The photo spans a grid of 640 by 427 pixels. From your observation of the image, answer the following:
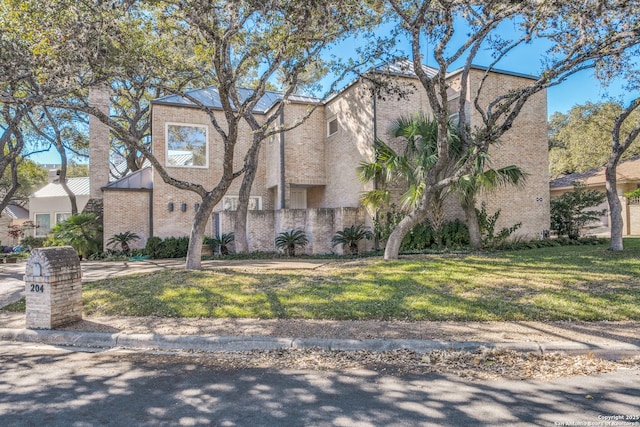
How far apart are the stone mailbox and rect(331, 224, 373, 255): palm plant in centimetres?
893

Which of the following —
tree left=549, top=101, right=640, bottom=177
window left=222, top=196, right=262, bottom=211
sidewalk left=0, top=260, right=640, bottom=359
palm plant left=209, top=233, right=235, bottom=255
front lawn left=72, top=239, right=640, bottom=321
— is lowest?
sidewalk left=0, top=260, right=640, bottom=359

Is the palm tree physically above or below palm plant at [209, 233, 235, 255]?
above

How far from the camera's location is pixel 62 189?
26.3 m

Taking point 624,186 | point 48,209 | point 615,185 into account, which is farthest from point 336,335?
point 48,209

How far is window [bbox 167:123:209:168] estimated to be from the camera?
1672 centimetres

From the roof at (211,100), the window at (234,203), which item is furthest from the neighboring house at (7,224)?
the window at (234,203)

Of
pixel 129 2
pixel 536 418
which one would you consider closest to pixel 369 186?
pixel 129 2

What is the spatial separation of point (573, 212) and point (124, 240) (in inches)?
687

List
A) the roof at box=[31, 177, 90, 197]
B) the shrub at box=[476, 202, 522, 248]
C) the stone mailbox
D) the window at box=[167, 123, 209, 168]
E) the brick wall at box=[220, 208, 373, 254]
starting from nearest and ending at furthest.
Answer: the stone mailbox → the shrub at box=[476, 202, 522, 248] → the brick wall at box=[220, 208, 373, 254] → the window at box=[167, 123, 209, 168] → the roof at box=[31, 177, 90, 197]

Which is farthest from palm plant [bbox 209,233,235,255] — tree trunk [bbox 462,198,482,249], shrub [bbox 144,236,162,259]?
tree trunk [bbox 462,198,482,249]

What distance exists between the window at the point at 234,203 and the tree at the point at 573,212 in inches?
474

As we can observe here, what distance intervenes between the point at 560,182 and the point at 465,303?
63.4 ft

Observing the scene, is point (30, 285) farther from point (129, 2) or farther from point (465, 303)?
point (465, 303)

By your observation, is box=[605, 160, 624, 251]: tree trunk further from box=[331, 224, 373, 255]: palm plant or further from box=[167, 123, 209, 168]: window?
box=[167, 123, 209, 168]: window
